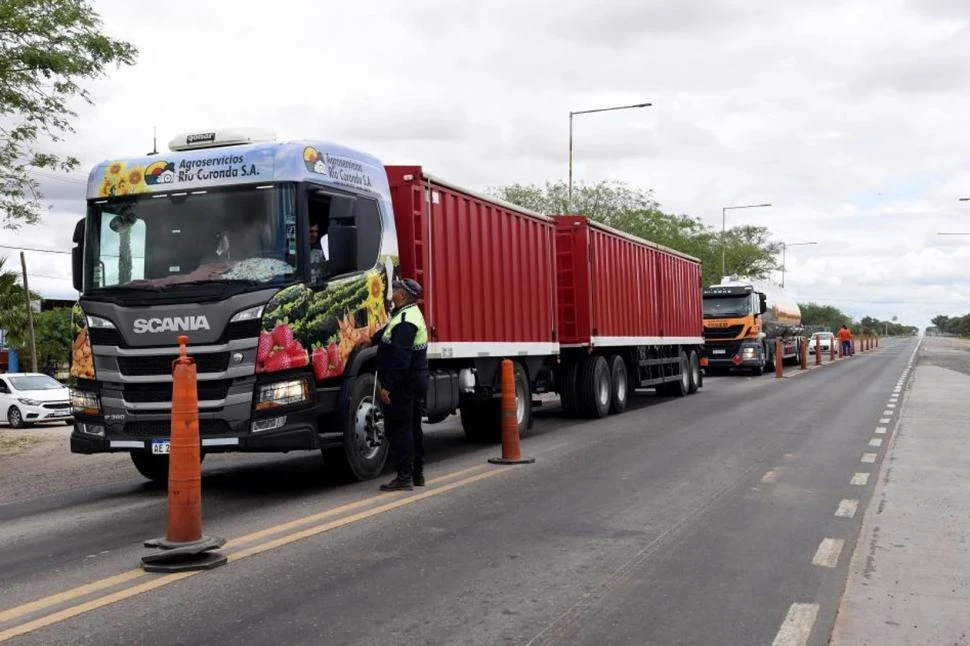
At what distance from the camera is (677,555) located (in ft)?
19.9

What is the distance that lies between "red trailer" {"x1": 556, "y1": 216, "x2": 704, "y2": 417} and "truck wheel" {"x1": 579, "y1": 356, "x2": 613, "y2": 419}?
2 cm

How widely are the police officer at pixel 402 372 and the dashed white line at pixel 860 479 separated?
13.8ft

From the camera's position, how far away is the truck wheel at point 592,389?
615 inches

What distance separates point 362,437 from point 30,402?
16.2 meters

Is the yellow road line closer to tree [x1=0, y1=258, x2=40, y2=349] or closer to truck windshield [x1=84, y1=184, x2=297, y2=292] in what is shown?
truck windshield [x1=84, y1=184, x2=297, y2=292]

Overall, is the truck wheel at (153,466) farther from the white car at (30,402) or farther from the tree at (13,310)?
the tree at (13,310)

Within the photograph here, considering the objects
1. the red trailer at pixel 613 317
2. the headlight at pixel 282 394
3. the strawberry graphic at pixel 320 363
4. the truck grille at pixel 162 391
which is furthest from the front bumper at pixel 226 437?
the red trailer at pixel 613 317

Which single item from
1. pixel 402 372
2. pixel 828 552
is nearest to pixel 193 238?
pixel 402 372

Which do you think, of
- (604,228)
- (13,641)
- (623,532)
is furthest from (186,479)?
(604,228)

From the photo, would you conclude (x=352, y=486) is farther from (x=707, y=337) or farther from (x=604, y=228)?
(x=707, y=337)

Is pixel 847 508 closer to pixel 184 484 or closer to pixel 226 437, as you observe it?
pixel 226 437

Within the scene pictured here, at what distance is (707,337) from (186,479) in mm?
26590

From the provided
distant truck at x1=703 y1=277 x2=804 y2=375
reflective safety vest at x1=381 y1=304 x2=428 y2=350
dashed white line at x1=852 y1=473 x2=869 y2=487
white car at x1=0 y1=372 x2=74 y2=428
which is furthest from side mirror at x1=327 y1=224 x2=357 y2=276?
distant truck at x1=703 y1=277 x2=804 y2=375

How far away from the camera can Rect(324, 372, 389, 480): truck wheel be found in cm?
852
